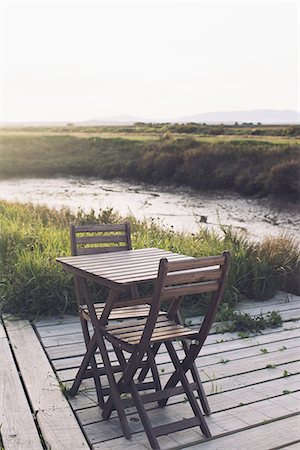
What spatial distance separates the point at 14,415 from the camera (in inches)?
107

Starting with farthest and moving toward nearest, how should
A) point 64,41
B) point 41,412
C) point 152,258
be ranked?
point 64,41 < point 152,258 < point 41,412

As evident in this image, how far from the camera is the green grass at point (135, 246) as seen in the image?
14.5ft

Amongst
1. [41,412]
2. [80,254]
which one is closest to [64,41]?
[80,254]

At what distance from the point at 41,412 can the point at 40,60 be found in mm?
9953

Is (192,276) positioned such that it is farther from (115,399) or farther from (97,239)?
(97,239)

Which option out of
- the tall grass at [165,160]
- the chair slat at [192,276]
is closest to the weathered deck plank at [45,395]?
the chair slat at [192,276]

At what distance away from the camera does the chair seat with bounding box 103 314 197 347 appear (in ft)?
8.36

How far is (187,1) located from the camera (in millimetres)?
11273

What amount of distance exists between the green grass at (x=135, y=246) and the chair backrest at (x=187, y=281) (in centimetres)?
196

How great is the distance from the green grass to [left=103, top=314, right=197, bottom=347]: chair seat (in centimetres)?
162

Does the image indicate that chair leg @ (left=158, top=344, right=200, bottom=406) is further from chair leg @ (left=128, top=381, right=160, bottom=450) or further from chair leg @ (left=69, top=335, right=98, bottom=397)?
chair leg @ (left=69, top=335, right=98, bottom=397)

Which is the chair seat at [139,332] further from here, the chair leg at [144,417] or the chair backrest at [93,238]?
the chair backrest at [93,238]

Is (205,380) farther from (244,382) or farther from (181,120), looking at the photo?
(181,120)

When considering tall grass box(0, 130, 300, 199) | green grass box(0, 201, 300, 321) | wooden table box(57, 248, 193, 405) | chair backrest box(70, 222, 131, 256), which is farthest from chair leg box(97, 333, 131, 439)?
tall grass box(0, 130, 300, 199)
